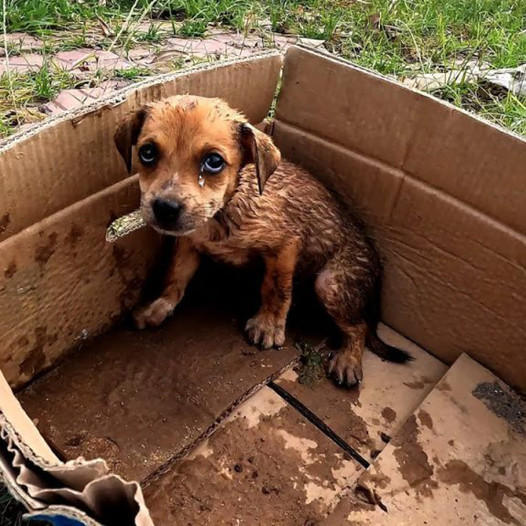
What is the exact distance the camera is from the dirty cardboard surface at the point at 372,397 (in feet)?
8.98

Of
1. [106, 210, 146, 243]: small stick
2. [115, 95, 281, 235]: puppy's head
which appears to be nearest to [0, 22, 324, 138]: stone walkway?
[106, 210, 146, 243]: small stick

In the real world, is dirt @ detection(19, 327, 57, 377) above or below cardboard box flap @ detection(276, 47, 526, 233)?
below

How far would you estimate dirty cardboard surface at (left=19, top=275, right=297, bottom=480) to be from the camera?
250cm

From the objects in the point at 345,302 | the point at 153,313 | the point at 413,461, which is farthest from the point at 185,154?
the point at 413,461

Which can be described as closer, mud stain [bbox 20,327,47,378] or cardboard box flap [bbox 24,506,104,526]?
cardboard box flap [bbox 24,506,104,526]

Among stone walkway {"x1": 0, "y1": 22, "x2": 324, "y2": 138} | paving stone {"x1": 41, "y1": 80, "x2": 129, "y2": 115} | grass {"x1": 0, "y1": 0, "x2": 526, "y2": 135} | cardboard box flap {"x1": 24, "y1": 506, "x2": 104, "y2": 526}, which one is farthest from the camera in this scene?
grass {"x1": 0, "y1": 0, "x2": 526, "y2": 135}

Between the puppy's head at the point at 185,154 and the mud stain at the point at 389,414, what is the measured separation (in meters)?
1.23

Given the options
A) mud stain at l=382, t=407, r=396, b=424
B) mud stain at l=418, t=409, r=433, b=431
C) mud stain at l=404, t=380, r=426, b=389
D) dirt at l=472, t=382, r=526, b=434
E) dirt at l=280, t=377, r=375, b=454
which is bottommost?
dirt at l=280, t=377, r=375, b=454

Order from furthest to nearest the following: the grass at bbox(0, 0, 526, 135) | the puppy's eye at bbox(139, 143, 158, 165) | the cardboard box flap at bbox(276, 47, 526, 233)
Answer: the grass at bbox(0, 0, 526, 135) < the cardboard box flap at bbox(276, 47, 526, 233) < the puppy's eye at bbox(139, 143, 158, 165)

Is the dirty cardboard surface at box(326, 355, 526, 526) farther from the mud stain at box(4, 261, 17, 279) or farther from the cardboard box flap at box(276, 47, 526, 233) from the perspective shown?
the mud stain at box(4, 261, 17, 279)

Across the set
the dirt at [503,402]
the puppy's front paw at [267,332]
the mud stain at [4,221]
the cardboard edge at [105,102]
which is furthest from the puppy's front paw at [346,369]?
the mud stain at [4,221]

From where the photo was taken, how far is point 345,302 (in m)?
2.92

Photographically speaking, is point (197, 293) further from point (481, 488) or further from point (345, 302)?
point (481, 488)

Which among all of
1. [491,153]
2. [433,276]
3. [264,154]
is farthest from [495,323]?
[264,154]
